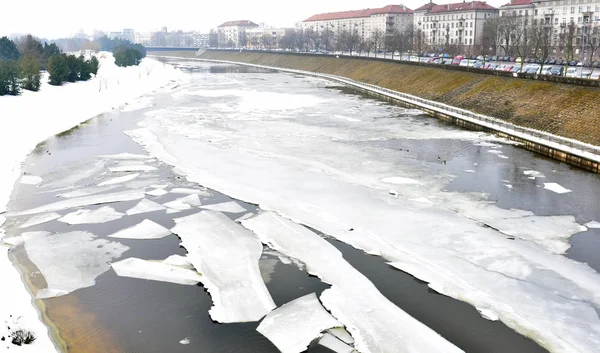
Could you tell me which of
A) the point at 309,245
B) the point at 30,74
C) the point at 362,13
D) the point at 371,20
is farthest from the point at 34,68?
the point at 362,13

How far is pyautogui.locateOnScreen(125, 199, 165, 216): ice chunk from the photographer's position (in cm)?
2178

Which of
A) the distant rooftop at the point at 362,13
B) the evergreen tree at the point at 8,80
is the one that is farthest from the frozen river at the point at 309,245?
the distant rooftop at the point at 362,13

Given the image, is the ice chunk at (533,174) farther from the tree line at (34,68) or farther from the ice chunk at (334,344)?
the tree line at (34,68)

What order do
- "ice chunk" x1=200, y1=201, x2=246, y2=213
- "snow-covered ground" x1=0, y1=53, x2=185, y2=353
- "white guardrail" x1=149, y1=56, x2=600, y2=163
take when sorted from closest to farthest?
1. "snow-covered ground" x1=0, y1=53, x2=185, y2=353
2. "ice chunk" x1=200, y1=201, x2=246, y2=213
3. "white guardrail" x1=149, y1=56, x2=600, y2=163

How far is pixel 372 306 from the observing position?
46.7 feet

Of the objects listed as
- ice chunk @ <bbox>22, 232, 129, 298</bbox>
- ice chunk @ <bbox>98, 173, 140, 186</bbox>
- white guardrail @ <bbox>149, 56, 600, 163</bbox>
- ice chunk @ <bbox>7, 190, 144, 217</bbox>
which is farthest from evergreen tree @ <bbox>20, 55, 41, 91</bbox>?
ice chunk @ <bbox>22, 232, 129, 298</bbox>

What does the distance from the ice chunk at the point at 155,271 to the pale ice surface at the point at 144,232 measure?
2.13 metres

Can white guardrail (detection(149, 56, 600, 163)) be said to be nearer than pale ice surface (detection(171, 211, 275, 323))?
No

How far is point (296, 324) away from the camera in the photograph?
13.4 metres

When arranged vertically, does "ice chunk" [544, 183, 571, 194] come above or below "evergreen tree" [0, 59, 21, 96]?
below

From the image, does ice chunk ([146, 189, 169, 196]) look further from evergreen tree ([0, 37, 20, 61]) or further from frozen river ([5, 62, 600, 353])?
evergreen tree ([0, 37, 20, 61])

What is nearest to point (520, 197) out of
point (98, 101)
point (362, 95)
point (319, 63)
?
point (362, 95)

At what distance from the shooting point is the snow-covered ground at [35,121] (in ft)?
44.5

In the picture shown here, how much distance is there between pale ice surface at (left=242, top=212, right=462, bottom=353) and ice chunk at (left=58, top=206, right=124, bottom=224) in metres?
5.69
